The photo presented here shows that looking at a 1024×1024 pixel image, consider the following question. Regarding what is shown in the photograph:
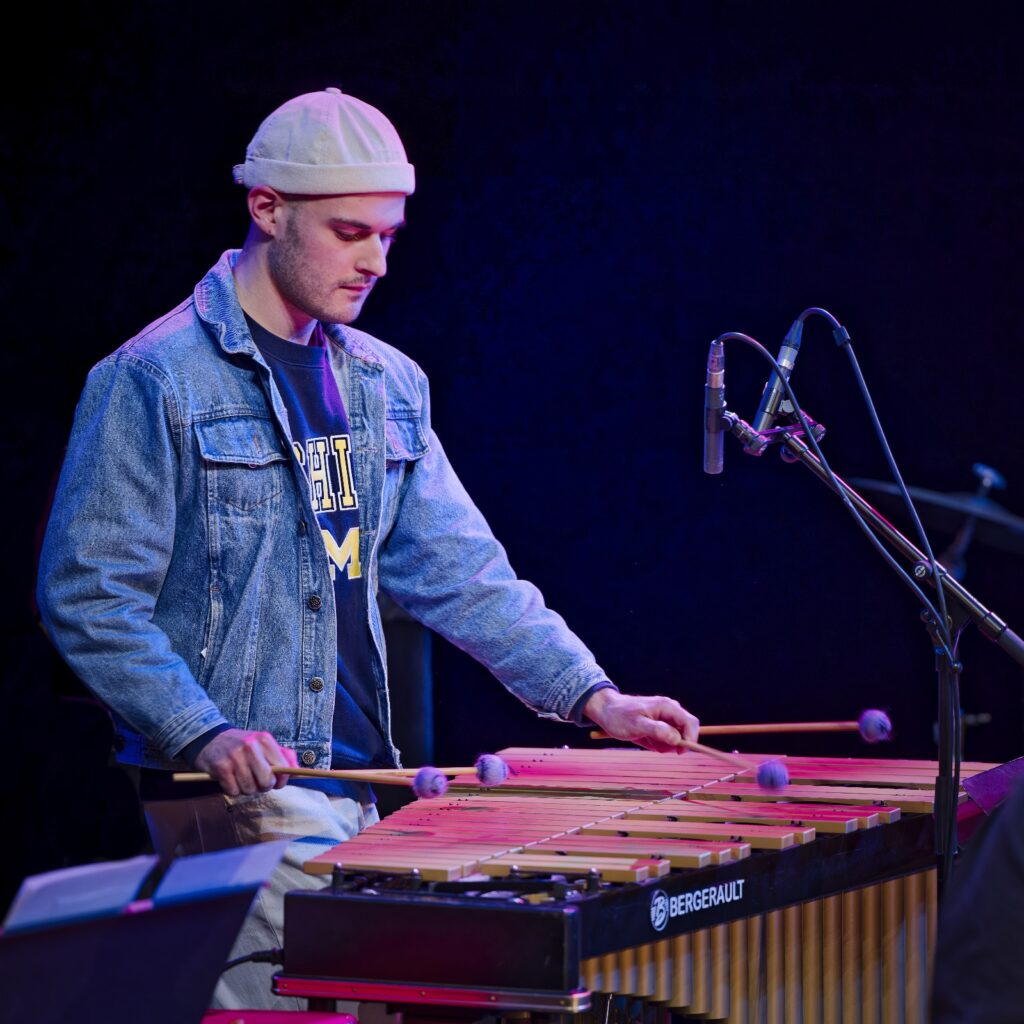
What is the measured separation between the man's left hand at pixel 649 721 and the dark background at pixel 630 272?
1.54m

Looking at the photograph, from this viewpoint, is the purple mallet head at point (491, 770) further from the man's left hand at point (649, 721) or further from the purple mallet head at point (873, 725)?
the purple mallet head at point (873, 725)

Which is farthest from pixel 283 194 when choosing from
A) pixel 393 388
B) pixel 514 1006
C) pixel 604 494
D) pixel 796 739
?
pixel 796 739

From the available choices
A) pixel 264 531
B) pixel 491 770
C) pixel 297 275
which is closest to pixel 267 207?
pixel 297 275

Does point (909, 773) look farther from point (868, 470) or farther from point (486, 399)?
point (486, 399)

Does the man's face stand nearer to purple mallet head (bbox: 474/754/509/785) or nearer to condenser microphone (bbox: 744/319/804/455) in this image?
condenser microphone (bbox: 744/319/804/455)

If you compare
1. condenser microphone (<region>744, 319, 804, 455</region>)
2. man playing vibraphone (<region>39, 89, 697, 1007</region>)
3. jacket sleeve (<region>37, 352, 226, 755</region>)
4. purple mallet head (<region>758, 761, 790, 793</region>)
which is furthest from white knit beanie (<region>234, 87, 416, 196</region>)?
purple mallet head (<region>758, 761, 790, 793</region>)

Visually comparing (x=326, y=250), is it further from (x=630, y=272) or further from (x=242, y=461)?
(x=630, y=272)

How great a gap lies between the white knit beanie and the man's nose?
3.9 inches

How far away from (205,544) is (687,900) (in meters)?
1.13

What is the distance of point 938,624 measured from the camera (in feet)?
10.1

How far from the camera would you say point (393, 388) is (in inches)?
143

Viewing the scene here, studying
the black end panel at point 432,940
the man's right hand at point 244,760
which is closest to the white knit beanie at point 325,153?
the man's right hand at point 244,760

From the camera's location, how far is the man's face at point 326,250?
3318 millimetres

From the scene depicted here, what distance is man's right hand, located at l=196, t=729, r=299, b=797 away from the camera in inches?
116
